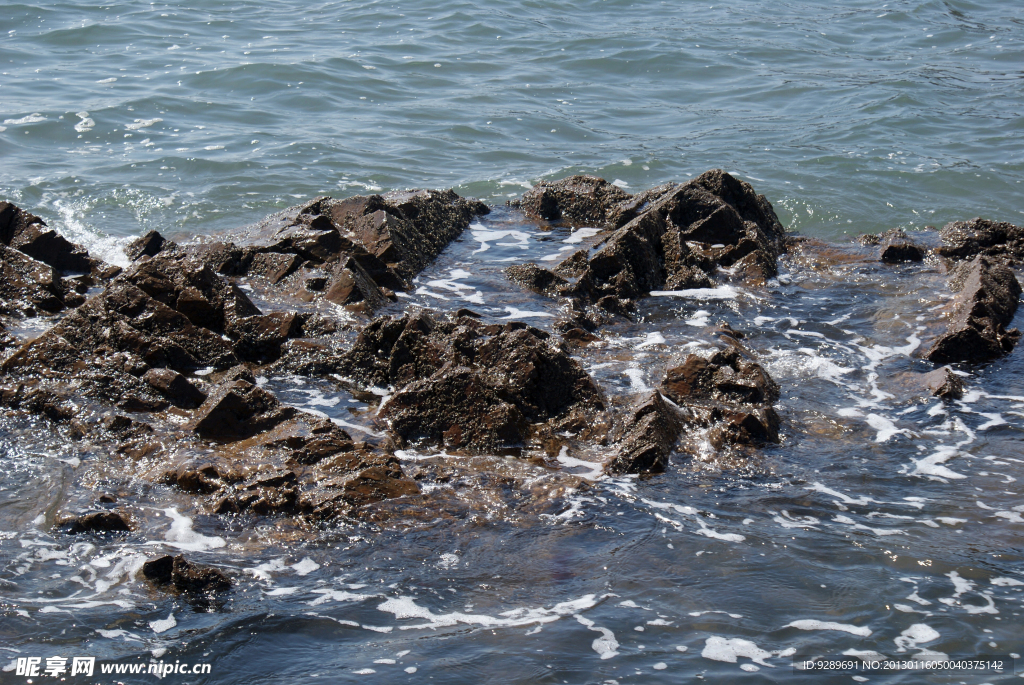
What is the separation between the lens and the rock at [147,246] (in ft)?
33.3

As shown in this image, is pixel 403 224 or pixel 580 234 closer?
pixel 403 224

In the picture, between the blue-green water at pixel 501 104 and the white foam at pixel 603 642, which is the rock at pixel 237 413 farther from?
the blue-green water at pixel 501 104

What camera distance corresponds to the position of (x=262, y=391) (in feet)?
21.7

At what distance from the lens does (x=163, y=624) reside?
458cm

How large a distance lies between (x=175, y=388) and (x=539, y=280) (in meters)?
4.03

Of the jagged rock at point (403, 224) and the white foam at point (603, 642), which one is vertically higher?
the jagged rock at point (403, 224)

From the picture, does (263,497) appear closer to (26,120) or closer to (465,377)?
(465,377)

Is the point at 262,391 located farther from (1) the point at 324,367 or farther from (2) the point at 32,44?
(2) the point at 32,44

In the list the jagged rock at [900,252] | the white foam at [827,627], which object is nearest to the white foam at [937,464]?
the white foam at [827,627]

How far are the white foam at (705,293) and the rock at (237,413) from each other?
454 centimetres

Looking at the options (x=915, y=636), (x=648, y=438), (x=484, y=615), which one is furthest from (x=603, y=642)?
(x=648, y=438)

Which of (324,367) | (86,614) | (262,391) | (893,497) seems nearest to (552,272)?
(324,367)

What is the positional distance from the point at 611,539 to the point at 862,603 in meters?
1.43

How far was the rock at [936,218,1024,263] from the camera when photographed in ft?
34.8
